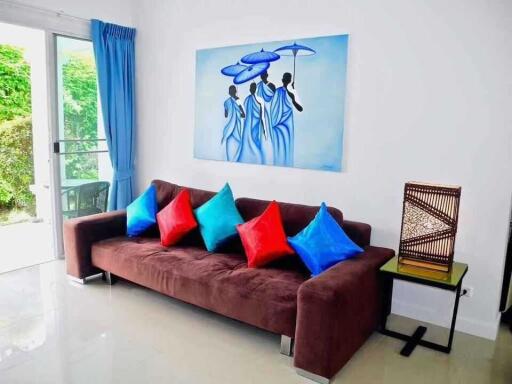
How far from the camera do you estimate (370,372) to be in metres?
2.36

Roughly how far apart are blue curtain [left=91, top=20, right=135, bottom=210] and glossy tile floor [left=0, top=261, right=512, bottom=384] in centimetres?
158

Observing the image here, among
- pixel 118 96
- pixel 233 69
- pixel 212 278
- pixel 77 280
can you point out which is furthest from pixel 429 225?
pixel 118 96

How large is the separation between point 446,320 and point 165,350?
197 centimetres

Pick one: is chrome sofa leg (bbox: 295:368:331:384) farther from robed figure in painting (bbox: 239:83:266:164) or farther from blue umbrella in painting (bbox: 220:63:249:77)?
blue umbrella in painting (bbox: 220:63:249:77)

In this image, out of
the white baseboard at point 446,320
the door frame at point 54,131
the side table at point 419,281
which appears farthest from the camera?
the door frame at point 54,131

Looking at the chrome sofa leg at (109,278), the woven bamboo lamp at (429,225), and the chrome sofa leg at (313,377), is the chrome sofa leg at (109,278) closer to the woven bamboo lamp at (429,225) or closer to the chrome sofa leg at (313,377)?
the chrome sofa leg at (313,377)

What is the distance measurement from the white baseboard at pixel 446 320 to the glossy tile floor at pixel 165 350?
0.07 m

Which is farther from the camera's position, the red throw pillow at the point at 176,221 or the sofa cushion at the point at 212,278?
the red throw pillow at the point at 176,221

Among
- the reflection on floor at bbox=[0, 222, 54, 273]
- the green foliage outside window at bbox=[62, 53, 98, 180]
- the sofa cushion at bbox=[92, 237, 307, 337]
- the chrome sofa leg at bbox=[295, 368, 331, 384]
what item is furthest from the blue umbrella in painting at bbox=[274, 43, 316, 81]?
the reflection on floor at bbox=[0, 222, 54, 273]

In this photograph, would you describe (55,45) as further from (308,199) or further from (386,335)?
(386,335)

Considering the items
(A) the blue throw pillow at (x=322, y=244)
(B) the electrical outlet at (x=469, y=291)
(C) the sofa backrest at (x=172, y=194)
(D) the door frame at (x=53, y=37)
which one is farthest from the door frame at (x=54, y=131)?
(B) the electrical outlet at (x=469, y=291)

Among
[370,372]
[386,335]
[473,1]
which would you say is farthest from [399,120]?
[370,372]

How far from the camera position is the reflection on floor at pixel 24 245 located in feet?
13.1

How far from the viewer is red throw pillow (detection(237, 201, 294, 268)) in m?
2.90
